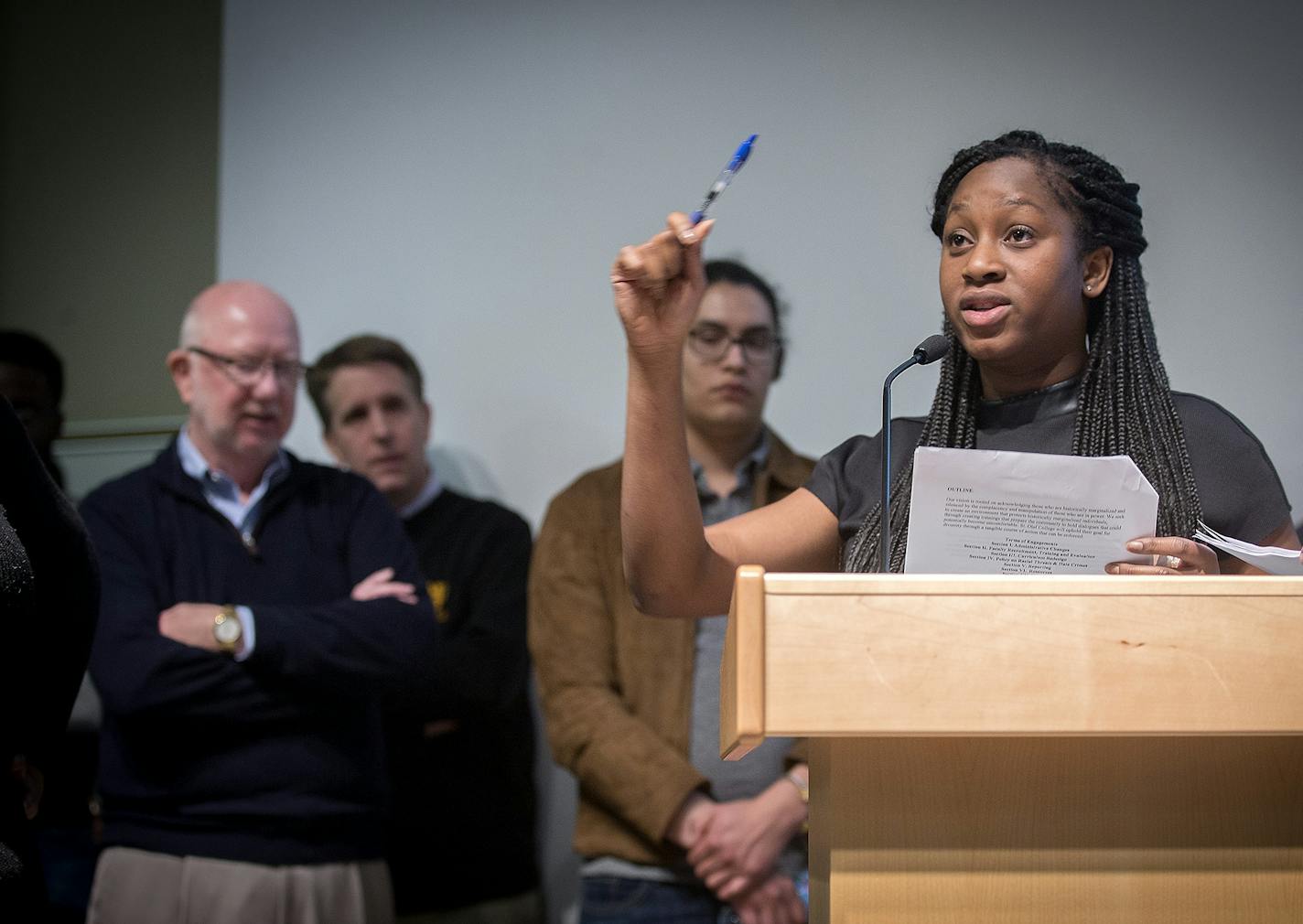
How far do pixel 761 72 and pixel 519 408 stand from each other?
1.06 metres

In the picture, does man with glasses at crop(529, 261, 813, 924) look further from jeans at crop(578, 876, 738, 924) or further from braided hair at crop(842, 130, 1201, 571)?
braided hair at crop(842, 130, 1201, 571)

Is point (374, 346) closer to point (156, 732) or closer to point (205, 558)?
point (205, 558)

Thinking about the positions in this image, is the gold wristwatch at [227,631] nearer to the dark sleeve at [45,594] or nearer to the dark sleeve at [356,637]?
the dark sleeve at [356,637]

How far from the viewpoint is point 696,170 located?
10.3 ft

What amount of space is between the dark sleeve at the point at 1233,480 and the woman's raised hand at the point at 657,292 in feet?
2.09

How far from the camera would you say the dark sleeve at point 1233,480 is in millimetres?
1644

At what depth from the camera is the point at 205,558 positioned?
2592 millimetres

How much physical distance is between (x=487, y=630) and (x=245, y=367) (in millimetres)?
765

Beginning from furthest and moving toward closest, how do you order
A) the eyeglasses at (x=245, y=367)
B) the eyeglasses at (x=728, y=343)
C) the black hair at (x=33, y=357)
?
the black hair at (x=33, y=357) → the eyeglasses at (x=728, y=343) → the eyeglasses at (x=245, y=367)

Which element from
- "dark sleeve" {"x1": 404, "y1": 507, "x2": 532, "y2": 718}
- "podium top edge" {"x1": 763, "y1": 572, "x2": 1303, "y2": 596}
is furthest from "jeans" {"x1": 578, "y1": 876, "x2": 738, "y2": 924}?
"podium top edge" {"x1": 763, "y1": 572, "x2": 1303, "y2": 596}

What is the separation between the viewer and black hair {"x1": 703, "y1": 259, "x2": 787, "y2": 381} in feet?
9.66

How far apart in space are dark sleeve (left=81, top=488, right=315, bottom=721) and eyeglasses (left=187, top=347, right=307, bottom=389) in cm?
41

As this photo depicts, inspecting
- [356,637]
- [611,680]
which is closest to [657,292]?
[356,637]

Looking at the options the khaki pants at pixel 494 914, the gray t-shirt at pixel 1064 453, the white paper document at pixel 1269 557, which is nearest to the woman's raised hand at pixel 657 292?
the gray t-shirt at pixel 1064 453
